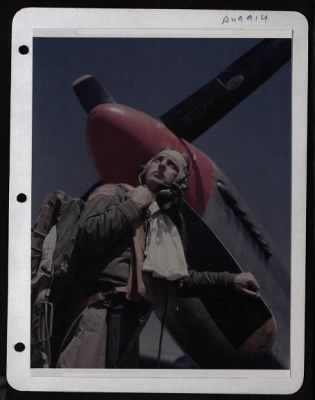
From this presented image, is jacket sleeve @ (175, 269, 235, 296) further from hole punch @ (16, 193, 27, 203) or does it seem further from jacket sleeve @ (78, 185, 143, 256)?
hole punch @ (16, 193, 27, 203)

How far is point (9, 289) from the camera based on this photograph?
26.2 inches

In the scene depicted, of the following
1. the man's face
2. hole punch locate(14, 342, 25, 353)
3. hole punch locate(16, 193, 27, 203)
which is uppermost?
the man's face

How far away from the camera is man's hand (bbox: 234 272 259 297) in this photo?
65cm

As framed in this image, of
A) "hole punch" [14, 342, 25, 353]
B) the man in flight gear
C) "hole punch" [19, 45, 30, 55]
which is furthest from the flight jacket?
"hole punch" [19, 45, 30, 55]

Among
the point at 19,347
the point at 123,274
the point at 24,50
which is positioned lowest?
the point at 19,347

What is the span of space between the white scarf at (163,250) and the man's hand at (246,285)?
74 mm

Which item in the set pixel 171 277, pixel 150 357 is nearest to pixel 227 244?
pixel 171 277

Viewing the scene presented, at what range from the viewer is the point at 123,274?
0.65 m

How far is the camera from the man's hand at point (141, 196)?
0.66m

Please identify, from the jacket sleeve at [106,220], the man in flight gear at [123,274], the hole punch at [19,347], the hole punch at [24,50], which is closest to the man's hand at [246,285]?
the man in flight gear at [123,274]

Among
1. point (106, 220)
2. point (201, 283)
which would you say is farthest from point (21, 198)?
point (201, 283)

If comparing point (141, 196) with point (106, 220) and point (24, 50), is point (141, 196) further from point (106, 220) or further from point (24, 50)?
point (24, 50)

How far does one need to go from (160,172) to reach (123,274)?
0.15 meters

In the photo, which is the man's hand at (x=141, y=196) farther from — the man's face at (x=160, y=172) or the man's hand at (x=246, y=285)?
the man's hand at (x=246, y=285)
